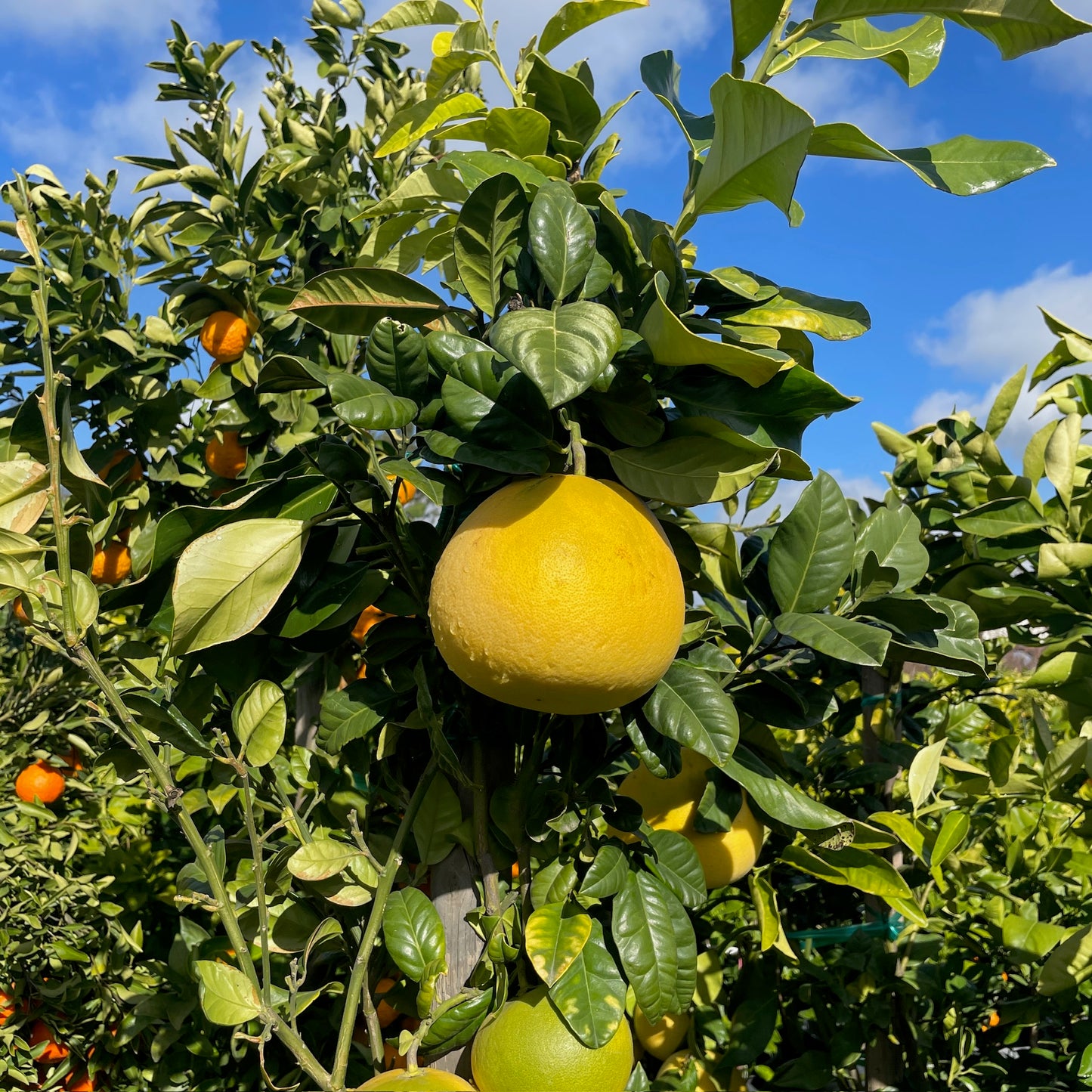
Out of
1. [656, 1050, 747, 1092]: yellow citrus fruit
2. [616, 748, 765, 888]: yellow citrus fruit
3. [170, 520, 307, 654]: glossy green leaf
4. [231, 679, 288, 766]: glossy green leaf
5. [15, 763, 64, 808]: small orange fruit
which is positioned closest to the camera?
[170, 520, 307, 654]: glossy green leaf

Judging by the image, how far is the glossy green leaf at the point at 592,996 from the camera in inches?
26.2

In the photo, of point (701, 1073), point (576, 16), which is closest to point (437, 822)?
point (701, 1073)

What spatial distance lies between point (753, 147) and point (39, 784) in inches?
59.2

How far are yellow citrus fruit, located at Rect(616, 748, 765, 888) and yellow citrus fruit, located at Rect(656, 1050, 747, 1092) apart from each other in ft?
0.78

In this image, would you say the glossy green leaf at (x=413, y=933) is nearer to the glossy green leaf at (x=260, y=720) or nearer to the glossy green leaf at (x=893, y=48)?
the glossy green leaf at (x=260, y=720)

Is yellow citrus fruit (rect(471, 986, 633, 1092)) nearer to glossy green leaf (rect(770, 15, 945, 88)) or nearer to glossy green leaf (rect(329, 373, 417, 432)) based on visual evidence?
glossy green leaf (rect(329, 373, 417, 432))

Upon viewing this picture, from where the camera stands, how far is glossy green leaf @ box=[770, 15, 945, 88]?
702 millimetres

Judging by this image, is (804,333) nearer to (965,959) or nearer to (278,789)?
(278,789)

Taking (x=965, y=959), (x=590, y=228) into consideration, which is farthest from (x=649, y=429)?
(x=965, y=959)

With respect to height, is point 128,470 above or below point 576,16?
below

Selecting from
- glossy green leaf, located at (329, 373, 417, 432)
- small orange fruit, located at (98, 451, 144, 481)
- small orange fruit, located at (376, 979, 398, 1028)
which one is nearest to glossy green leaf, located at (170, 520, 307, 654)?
glossy green leaf, located at (329, 373, 417, 432)

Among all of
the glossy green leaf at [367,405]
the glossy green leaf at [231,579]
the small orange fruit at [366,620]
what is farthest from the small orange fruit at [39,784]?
the glossy green leaf at [367,405]

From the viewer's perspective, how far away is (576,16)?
77 cm

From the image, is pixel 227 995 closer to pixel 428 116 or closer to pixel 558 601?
pixel 558 601
